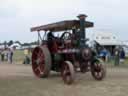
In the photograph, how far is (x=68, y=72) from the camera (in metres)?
13.9

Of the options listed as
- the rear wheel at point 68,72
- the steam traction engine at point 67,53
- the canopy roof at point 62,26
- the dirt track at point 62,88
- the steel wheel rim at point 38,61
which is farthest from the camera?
the steel wheel rim at point 38,61

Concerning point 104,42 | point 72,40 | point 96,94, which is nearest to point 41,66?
point 72,40

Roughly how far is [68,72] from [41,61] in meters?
2.43

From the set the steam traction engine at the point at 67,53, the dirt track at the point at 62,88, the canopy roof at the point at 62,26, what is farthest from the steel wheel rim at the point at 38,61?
the dirt track at the point at 62,88

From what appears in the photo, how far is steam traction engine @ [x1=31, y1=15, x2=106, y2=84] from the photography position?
47.4 ft

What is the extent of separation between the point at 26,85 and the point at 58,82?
1.49m

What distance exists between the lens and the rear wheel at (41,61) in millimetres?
15461

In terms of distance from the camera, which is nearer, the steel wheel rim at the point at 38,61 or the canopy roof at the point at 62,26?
the canopy roof at the point at 62,26

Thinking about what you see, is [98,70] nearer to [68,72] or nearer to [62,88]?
[68,72]

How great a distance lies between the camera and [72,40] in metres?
14.9

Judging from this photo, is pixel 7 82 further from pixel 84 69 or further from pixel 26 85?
pixel 84 69

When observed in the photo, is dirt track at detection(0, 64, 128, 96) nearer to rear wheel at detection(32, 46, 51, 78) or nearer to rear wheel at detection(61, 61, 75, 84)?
rear wheel at detection(61, 61, 75, 84)

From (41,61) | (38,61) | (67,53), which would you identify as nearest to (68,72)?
(67,53)

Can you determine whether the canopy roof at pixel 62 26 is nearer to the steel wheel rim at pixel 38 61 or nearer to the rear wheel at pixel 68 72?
the steel wheel rim at pixel 38 61
